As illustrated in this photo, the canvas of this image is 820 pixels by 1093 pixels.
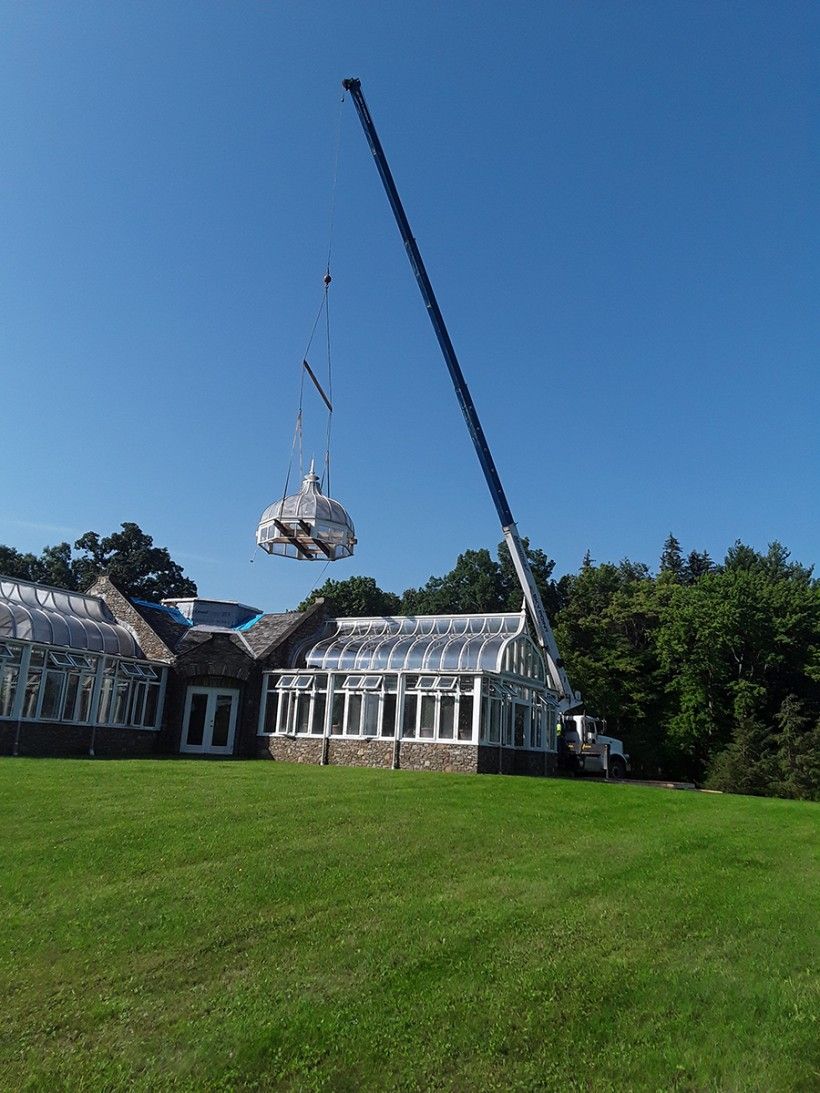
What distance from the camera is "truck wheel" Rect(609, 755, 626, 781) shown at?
37306mm

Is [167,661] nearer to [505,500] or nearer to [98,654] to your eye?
[98,654]

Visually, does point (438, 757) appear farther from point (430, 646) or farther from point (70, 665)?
point (70, 665)

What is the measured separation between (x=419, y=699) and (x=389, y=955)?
2134 cm

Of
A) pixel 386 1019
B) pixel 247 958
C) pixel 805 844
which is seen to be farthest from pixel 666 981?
pixel 805 844

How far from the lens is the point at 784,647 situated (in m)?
47.5

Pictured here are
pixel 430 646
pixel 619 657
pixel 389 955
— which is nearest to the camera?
pixel 389 955

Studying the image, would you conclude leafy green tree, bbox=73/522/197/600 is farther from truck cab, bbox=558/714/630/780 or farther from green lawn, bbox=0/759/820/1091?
green lawn, bbox=0/759/820/1091

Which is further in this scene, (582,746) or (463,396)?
(582,746)

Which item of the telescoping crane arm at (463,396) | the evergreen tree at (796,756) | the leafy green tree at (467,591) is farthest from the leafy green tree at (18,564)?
the evergreen tree at (796,756)

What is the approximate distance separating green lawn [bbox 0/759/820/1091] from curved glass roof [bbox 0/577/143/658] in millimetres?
15436

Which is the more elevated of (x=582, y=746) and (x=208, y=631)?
(x=208, y=631)

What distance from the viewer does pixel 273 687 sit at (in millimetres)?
32500

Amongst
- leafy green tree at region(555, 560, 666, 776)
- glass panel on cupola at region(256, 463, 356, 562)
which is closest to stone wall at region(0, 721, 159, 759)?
glass panel on cupola at region(256, 463, 356, 562)

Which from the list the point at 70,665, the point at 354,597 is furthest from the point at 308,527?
the point at 354,597
